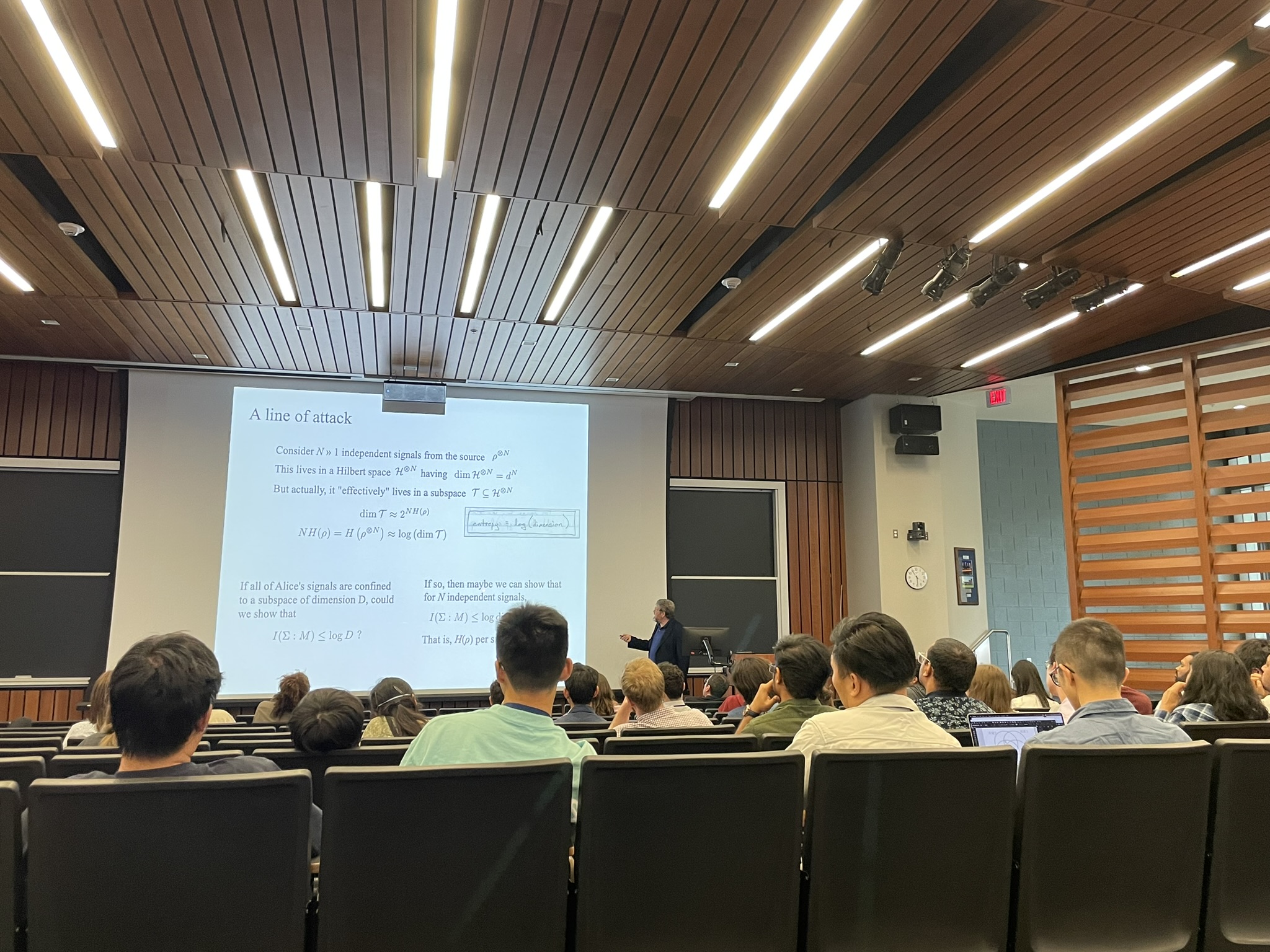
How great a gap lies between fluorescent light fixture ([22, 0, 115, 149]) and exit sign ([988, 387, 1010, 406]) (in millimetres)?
8016

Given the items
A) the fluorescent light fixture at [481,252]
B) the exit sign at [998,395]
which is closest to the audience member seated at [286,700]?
the fluorescent light fixture at [481,252]

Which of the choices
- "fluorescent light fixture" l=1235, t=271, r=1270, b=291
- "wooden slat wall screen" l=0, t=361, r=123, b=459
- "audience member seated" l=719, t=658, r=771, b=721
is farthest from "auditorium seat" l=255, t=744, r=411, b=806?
"wooden slat wall screen" l=0, t=361, r=123, b=459

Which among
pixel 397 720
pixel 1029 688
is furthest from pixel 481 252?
pixel 1029 688

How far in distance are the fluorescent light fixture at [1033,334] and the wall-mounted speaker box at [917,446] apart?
133cm

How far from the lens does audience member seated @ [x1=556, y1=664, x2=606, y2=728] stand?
414cm

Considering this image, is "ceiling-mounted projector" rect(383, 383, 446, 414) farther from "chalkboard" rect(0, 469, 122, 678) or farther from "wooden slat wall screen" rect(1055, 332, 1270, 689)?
"wooden slat wall screen" rect(1055, 332, 1270, 689)

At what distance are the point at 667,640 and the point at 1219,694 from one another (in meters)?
5.08

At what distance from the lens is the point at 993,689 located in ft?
12.5

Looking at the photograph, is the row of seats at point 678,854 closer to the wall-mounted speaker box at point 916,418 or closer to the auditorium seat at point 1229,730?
the auditorium seat at point 1229,730

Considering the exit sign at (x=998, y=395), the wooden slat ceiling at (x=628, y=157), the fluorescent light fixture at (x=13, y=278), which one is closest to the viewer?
the wooden slat ceiling at (x=628, y=157)

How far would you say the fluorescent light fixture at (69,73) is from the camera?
313 centimetres

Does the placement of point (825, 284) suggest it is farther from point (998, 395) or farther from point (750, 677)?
point (998, 395)

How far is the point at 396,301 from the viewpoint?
250 inches

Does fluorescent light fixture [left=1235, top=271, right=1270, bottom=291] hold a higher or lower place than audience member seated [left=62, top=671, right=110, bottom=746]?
higher
